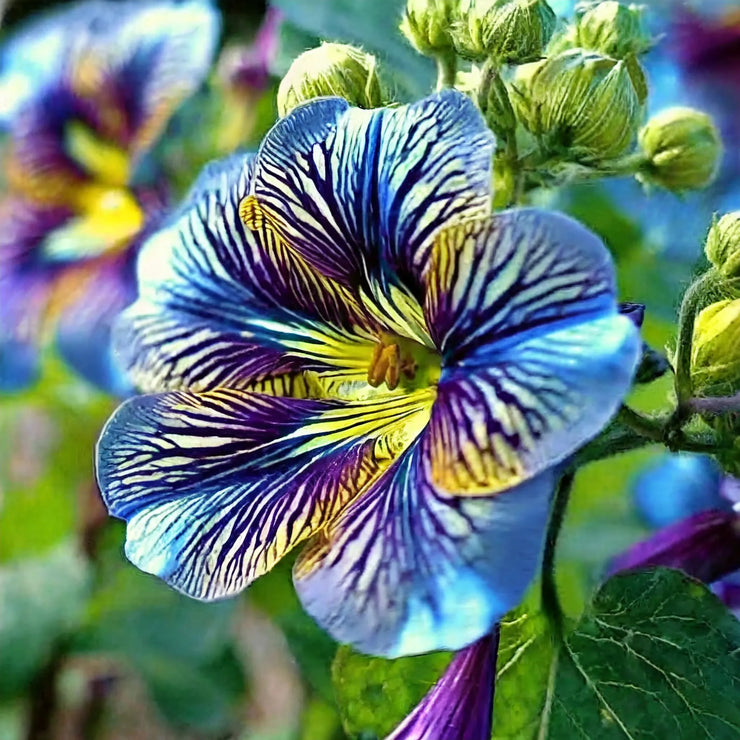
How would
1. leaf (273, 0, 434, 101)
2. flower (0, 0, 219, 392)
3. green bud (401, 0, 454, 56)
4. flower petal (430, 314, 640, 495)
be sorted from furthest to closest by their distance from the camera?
flower (0, 0, 219, 392)
leaf (273, 0, 434, 101)
green bud (401, 0, 454, 56)
flower petal (430, 314, 640, 495)

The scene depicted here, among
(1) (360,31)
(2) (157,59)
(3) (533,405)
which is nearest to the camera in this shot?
(3) (533,405)

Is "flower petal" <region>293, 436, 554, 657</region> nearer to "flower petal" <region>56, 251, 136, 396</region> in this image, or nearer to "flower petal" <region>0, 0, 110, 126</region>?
"flower petal" <region>56, 251, 136, 396</region>

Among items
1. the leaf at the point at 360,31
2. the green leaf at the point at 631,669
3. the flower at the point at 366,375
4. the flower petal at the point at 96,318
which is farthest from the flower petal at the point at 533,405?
the flower petal at the point at 96,318

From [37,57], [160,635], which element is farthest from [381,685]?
[37,57]

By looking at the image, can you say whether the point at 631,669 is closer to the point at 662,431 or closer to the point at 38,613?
the point at 662,431

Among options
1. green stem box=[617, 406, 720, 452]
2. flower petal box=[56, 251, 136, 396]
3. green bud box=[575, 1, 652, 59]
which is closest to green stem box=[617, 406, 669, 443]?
green stem box=[617, 406, 720, 452]

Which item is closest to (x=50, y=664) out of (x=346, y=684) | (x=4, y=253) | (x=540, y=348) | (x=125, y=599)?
(x=125, y=599)
